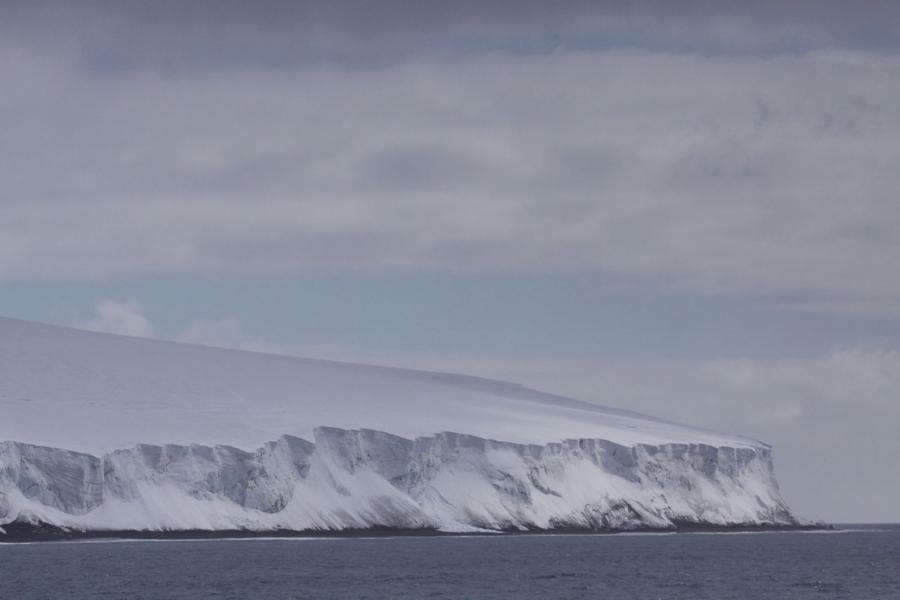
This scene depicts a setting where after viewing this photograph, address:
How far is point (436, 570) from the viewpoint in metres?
45.4

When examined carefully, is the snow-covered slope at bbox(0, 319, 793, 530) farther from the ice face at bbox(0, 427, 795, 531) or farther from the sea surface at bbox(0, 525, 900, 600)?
the sea surface at bbox(0, 525, 900, 600)

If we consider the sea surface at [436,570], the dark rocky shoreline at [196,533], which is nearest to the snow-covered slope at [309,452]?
the dark rocky shoreline at [196,533]

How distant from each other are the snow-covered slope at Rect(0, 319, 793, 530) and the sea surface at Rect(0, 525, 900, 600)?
144 cm

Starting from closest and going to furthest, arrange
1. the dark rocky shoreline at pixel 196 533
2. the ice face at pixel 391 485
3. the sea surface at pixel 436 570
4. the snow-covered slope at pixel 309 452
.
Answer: the sea surface at pixel 436 570
the dark rocky shoreline at pixel 196 533
the ice face at pixel 391 485
the snow-covered slope at pixel 309 452

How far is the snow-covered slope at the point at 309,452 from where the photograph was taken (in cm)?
5594

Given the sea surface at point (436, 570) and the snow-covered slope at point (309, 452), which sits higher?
the snow-covered slope at point (309, 452)

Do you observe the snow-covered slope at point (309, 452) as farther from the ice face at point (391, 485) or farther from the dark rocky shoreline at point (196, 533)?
the dark rocky shoreline at point (196, 533)

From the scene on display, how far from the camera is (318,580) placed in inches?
1607

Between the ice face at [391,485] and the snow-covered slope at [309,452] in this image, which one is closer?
the ice face at [391,485]

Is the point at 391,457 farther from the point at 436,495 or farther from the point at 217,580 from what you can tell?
the point at 217,580

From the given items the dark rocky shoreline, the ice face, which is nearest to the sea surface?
the dark rocky shoreline

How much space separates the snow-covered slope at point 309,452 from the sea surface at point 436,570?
1.44 m

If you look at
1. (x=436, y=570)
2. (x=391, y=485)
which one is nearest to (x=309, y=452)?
(x=391, y=485)

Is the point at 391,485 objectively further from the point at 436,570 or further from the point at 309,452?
the point at 436,570
